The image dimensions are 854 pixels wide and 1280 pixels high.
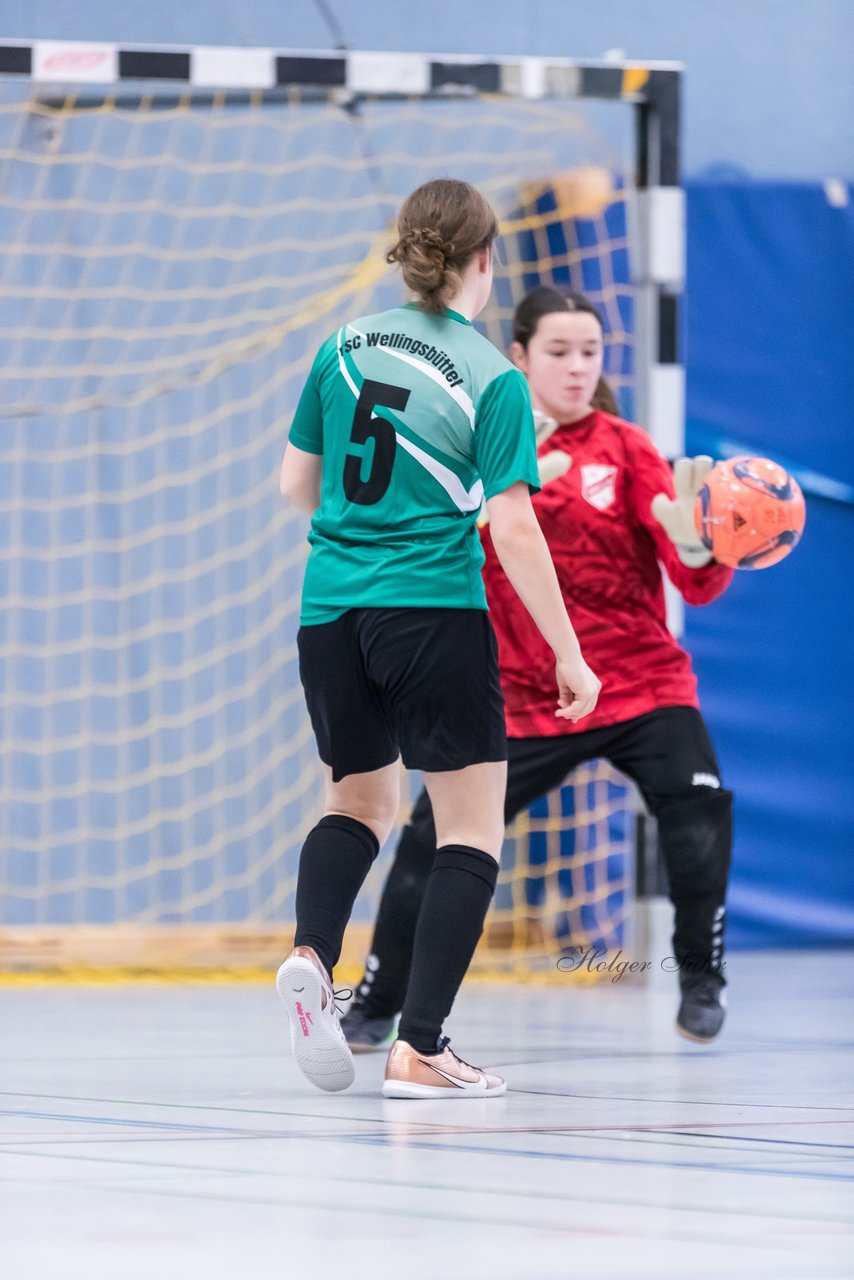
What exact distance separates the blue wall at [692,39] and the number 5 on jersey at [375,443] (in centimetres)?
379

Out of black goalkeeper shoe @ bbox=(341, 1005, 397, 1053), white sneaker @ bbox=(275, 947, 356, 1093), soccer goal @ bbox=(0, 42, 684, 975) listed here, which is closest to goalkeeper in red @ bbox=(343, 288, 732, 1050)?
black goalkeeper shoe @ bbox=(341, 1005, 397, 1053)

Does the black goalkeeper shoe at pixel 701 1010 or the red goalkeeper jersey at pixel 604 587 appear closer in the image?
the black goalkeeper shoe at pixel 701 1010

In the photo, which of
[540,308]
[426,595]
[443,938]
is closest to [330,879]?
[443,938]

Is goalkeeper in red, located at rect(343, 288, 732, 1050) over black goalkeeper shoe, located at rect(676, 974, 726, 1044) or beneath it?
over

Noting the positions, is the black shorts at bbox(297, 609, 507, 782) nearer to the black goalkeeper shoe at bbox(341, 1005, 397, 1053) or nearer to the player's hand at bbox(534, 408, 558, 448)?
the black goalkeeper shoe at bbox(341, 1005, 397, 1053)

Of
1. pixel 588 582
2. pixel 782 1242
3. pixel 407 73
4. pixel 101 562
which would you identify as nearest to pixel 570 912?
pixel 101 562

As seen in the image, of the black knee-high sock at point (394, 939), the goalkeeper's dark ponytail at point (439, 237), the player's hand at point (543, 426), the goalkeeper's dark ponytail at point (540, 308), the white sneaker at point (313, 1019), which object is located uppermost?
the goalkeeper's dark ponytail at point (439, 237)

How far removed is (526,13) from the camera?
265 inches

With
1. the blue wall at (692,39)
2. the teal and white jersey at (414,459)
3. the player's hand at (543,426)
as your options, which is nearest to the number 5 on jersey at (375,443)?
the teal and white jersey at (414,459)

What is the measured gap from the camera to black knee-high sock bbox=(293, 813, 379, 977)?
2969mm

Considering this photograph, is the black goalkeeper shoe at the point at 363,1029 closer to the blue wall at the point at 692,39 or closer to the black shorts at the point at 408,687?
the black shorts at the point at 408,687

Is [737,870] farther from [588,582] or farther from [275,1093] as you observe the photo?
[275,1093]

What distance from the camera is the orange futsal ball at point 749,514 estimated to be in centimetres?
379

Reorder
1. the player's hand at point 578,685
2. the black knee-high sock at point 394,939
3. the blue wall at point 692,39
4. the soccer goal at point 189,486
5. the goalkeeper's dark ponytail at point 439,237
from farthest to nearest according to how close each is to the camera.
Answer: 1. the blue wall at point 692,39
2. the soccer goal at point 189,486
3. the black knee-high sock at point 394,939
4. the goalkeeper's dark ponytail at point 439,237
5. the player's hand at point 578,685
